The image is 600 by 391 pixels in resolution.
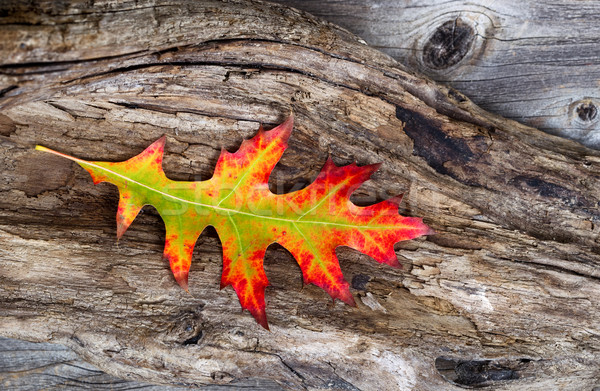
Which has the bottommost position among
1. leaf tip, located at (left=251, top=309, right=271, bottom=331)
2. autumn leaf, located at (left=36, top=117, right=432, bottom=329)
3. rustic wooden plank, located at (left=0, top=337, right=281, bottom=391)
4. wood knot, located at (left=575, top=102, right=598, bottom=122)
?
rustic wooden plank, located at (left=0, top=337, right=281, bottom=391)

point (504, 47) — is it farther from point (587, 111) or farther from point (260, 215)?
point (260, 215)

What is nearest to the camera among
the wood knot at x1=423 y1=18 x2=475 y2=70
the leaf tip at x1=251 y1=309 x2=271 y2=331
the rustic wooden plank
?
the leaf tip at x1=251 y1=309 x2=271 y2=331

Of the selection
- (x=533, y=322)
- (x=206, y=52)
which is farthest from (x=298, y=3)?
(x=533, y=322)

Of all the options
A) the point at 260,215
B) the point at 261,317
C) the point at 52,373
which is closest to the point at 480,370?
the point at 261,317

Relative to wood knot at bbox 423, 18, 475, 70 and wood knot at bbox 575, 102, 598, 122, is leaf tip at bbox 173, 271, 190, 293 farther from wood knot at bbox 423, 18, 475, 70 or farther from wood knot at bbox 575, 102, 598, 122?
wood knot at bbox 575, 102, 598, 122

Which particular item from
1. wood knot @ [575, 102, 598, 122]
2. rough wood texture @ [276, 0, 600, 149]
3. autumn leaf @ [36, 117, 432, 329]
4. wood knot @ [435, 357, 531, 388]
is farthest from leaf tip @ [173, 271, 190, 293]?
wood knot @ [575, 102, 598, 122]

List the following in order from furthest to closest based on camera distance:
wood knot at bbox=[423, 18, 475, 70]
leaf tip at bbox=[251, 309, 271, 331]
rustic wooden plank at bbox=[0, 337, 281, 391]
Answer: rustic wooden plank at bbox=[0, 337, 281, 391] → wood knot at bbox=[423, 18, 475, 70] → leaf tip at bbox=[251, 309, 271, 331]
